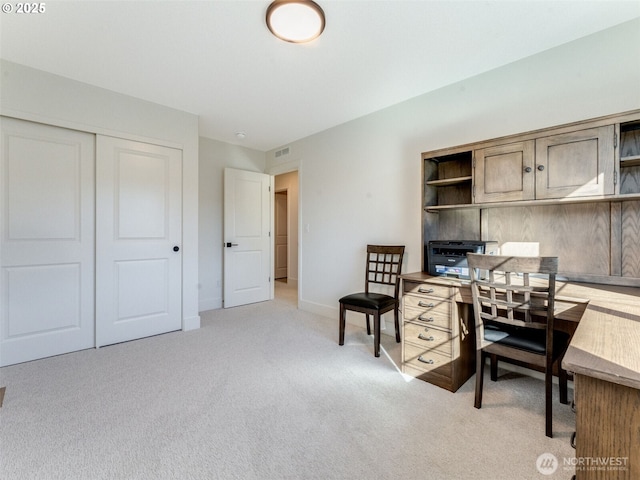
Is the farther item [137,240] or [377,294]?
[137,240]

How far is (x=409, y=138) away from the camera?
3.07 m

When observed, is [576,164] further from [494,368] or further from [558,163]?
[494,368]

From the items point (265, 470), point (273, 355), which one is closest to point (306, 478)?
point (265, 470)

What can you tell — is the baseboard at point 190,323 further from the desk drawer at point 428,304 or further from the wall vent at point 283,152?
the wall vent at point 283,152

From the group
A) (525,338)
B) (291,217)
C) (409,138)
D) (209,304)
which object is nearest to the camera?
(525,338)

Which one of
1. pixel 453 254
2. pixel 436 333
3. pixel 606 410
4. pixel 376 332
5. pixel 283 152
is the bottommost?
pixel 376 332

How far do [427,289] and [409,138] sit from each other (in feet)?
5.58

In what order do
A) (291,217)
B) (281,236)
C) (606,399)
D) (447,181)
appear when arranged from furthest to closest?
(281,236), (291,217), (447,181), (606,399)

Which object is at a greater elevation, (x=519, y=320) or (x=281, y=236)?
(x=281, y=236)

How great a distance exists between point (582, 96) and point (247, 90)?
2.79 meters

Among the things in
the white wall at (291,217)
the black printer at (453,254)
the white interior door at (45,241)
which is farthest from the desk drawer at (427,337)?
the white wall at (291,217)

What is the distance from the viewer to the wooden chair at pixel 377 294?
265 centimetres

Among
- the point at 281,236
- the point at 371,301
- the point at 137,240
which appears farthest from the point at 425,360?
the point at 281,236

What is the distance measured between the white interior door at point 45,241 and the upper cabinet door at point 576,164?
12.7ft
